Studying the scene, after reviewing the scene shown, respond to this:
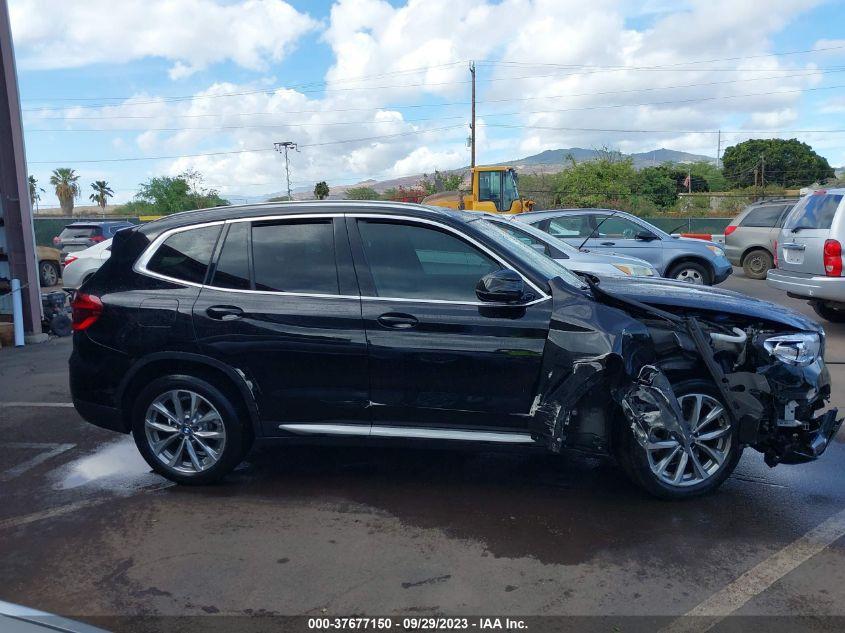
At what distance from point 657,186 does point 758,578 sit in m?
64.6

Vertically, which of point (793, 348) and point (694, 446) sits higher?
point (793, 348)

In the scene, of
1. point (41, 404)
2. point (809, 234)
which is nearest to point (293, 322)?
point (41, 404)

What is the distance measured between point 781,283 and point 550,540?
7.57 m

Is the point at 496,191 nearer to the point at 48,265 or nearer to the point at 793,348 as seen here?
the point at 48,265

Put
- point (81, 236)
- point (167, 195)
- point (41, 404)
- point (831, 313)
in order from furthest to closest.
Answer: point (167, 195), point (81, 236), point (831, 313), point (41, 404)

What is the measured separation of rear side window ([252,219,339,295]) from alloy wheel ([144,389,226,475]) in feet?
2.91

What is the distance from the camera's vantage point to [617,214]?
13.7 metres

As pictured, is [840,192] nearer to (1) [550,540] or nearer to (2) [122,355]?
(1) [550,540]

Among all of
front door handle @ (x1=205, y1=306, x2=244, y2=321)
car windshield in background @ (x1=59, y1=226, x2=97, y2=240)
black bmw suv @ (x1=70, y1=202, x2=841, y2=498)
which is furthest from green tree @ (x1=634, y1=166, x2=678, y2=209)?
front door handle @ (x1=205, y1=306, x2=244, y2=321)

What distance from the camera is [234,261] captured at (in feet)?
15.6

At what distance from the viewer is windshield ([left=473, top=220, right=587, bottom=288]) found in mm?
4609

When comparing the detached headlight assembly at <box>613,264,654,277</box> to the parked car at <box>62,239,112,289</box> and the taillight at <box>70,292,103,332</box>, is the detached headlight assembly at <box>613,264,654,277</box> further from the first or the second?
the parked car at <box>62,239,112,289</box>

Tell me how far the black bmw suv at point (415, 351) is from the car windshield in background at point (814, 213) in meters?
5.55

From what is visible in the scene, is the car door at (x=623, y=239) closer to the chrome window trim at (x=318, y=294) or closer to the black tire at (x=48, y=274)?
the chrome window trim at (x=318, y=294)
